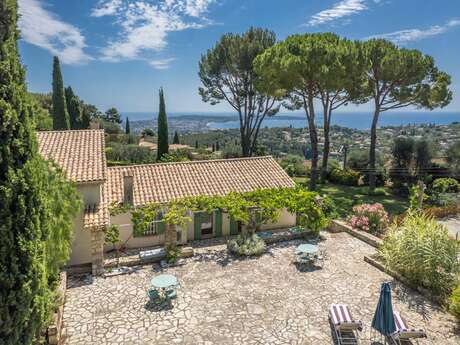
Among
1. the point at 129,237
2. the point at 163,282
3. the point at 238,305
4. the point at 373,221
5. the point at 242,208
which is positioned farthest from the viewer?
the point at 373,221

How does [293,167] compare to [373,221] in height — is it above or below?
above

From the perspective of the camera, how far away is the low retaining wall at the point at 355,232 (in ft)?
54.0

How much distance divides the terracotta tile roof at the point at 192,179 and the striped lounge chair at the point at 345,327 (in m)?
9.25

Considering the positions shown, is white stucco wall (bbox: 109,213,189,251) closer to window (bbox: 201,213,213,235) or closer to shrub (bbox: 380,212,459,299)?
window (bbox: 201,213,213,235)

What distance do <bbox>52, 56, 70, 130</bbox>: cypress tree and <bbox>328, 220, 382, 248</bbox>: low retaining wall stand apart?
32230 mm

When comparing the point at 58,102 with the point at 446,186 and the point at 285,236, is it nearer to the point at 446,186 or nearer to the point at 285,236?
the point at 285,236

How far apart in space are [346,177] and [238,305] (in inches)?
1017

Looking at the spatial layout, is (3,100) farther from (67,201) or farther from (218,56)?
(218,56)

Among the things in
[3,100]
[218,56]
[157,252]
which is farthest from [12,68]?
[218,56]

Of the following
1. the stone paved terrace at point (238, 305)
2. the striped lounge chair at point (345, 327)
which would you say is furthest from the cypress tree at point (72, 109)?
the striped lounge chair at point (345, 327)

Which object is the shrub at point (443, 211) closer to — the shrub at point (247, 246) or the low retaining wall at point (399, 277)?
the low retaining wall at point (399, 277)

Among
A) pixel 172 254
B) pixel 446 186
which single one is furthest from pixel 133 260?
pixel 446 186

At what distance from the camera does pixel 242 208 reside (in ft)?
52.3

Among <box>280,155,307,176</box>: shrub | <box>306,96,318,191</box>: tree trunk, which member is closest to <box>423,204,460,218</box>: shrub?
<box>306,96,318,191</box>: tree trunk
